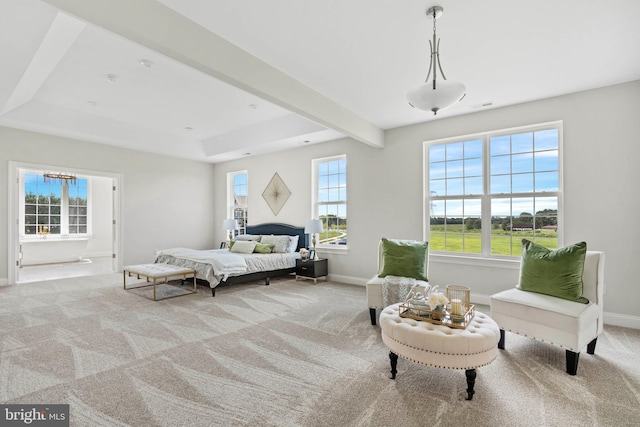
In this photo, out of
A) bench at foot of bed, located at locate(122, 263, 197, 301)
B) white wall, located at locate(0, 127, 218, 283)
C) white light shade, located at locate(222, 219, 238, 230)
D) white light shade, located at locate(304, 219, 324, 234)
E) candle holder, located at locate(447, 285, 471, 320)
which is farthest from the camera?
white light shade, located at locate(222, 219, 238, 230)

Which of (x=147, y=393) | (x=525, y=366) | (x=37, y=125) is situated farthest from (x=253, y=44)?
(x=37, y=125)

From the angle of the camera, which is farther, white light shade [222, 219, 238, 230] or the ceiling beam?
white light shade [222, 219, 238, 230]

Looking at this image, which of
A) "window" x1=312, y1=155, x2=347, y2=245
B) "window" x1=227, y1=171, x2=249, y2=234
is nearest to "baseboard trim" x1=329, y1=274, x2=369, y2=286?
"window" x1=312, y1=155, x2=347, y2=245

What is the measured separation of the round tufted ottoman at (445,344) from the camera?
211 centimetres

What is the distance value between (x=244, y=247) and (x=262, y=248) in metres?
0.36

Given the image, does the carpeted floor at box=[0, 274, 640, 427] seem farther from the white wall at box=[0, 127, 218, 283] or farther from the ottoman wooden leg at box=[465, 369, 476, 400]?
the white wall at box=[0, 127, 218, 283]

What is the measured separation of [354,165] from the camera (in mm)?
5852

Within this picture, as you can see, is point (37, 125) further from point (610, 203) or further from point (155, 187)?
point (610, 203)

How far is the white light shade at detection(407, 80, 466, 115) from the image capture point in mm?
2258

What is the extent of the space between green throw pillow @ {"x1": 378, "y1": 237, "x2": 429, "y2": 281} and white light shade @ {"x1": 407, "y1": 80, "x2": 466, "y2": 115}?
203 centimetres

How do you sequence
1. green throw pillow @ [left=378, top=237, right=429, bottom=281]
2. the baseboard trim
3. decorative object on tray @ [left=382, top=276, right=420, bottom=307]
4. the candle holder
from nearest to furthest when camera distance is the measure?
the candle holder
decorative object on tray @ [left=382, top=276, right=420, bottom=307]
green throw pillow @ [left=378, top=237, right=429, bottom=281]
the baseboard trim

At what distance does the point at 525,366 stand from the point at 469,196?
2.69 m

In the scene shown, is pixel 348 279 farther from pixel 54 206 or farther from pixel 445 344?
pixel 54 206

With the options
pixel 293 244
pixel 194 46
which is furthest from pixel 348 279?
pixel 194 46
